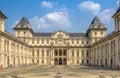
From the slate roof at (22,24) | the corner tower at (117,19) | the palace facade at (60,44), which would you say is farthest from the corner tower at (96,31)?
the corner tower at (117,19)

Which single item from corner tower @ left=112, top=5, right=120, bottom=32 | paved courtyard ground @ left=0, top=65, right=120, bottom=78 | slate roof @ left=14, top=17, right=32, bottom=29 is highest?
slate roof @ left=14, top=17, right=32, bottom=29

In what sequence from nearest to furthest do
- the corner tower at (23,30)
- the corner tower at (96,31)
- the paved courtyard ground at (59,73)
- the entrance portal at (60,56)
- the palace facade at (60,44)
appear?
the paved courtyard ground at (59,73)
the corner tower at (23,30)
the palace facade at (60,44)
the corner tower at (96,31)
the entrance portal at (60,56)

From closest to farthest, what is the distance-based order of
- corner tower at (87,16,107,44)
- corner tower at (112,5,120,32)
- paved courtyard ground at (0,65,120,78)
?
paved courtyard ground at (0,65,120,78) → corner tower at (112,5,120,32) → corner tower at (87,16,107,44)

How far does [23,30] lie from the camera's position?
12862 centimetres

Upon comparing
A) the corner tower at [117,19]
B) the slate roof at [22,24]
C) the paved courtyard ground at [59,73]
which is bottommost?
the paved courtyard ground at [59,73]

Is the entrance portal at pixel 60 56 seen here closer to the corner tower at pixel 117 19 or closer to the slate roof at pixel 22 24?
the slate roof at pixel 22 24

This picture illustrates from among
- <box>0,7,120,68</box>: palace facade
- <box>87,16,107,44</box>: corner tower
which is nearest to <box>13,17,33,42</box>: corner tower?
<box>0,7,120,68</box>: palace facade

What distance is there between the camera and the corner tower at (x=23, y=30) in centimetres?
12838

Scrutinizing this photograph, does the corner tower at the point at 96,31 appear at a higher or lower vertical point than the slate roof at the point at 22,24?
lower

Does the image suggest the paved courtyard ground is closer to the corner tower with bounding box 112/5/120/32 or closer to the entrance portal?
the corner tower with bounding box 112/5/120/32

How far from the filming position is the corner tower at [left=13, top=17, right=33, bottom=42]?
128375 mm

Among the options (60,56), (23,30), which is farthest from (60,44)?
(23,30)

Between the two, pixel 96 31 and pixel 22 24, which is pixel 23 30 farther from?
pixel 96 31

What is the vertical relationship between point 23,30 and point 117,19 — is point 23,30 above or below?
above
